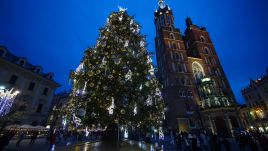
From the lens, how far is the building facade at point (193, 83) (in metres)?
33.4

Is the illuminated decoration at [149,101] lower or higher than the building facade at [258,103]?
lower

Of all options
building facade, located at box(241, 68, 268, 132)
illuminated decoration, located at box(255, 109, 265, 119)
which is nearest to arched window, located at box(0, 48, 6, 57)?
building facade, located at box(241, 68, 268, 132)

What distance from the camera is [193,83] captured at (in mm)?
40844

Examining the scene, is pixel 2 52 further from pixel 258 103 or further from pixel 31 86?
pixel 258 103

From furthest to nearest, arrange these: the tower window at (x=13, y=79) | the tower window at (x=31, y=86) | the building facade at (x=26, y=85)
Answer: the tower window at (x=31, y=86), the tower window at (x=13, y=79), the building facade at (x=26, y=85)

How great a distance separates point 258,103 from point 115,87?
47609 millimetres

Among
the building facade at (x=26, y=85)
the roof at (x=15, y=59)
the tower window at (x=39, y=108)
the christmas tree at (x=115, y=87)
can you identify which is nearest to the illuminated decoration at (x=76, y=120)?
the christmas tree at (x=115, y=87)

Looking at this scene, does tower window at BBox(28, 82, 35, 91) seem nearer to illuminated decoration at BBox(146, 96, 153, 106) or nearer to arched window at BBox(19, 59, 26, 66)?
arched window at BBox(19, 59, 26, 66)

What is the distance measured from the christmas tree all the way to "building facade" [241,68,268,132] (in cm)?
4025

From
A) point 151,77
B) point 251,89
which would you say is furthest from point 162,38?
point 151,77

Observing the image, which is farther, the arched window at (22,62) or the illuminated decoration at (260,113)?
the illuminated decoration at (260,113)

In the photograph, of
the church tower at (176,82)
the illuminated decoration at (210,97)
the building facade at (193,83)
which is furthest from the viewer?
the church tower at (176,82)

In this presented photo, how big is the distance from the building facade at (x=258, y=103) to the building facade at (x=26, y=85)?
49.3 metres

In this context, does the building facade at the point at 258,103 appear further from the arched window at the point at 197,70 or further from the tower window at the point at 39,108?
the tower window at the point at 39,108
